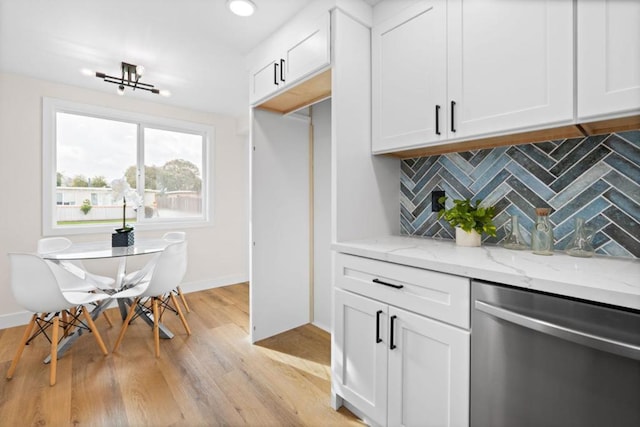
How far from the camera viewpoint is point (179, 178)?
408 centimetres

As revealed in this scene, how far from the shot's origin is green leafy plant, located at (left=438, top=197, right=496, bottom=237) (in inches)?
62.2

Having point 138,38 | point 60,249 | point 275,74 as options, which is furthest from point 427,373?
point 60,249

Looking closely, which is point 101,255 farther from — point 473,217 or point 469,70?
point 469,70

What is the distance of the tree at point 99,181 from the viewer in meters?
3.42

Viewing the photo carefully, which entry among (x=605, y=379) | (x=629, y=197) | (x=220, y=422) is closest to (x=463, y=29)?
(x=629, y=197)

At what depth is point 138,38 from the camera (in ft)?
7.58

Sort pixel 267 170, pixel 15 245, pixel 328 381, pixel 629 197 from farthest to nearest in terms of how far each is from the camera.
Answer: pixel 15 245, pixel 267 170, pixel 328 381, pixel 629 197

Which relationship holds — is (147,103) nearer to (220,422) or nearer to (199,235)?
(199,235)

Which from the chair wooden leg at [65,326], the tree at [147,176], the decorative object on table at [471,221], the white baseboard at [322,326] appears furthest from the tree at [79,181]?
the decorative object on table at [471,221]

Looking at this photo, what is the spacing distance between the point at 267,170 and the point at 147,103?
2.26 meters

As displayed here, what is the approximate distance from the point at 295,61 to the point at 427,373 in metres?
1.98

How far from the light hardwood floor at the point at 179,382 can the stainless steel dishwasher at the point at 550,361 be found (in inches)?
35.7

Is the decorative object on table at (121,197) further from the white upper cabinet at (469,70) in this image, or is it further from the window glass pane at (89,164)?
the white upper cabinet at (469,70)

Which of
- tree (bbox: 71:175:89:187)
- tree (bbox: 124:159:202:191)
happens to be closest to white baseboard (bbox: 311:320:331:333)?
tree (bbox: 124:159:202:191)
